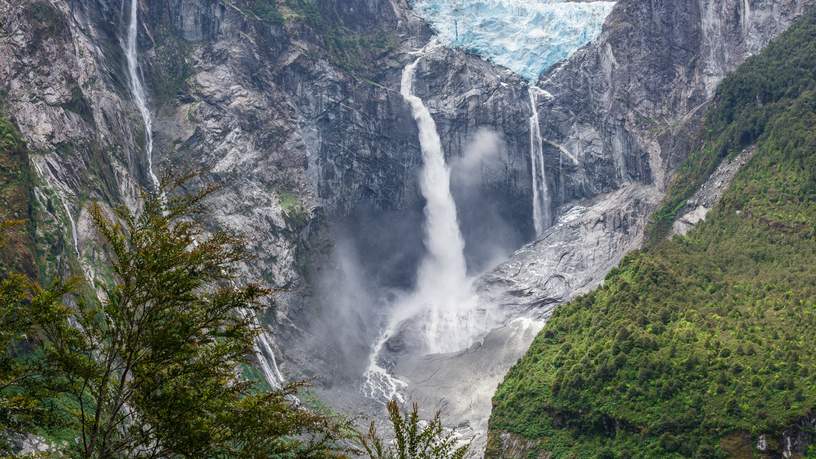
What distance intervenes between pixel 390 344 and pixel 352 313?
18.2 feet

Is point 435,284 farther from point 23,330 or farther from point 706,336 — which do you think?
point 23,330

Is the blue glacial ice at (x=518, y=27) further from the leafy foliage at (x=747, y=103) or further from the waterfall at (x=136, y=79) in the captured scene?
the waterfall at (x=136, y=79)

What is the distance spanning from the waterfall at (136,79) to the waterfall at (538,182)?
41490 mm

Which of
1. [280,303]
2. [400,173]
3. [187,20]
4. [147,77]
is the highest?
[187,20]

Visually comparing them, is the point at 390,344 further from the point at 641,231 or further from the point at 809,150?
the point at 809,150

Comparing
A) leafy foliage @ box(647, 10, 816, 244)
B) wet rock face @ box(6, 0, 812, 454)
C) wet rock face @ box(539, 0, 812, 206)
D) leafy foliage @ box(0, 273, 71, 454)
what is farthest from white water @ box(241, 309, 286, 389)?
leafy foliage @ box(0, 273, 71, 454)

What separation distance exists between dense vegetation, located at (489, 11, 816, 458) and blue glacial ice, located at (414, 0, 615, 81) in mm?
29689

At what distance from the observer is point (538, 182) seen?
88500 mm

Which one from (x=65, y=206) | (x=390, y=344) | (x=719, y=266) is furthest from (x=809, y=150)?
(x=65, y=206)

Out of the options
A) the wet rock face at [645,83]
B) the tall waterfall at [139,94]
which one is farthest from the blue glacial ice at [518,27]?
the tall waterfall at [139,94]

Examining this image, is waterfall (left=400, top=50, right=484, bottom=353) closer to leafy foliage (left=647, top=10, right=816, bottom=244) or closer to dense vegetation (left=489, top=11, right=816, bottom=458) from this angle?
dense vegetation (left=489, top=11, right=816, bottom=458)

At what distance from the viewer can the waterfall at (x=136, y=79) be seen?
72375 mm

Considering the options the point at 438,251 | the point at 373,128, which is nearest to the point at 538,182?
the point at 438,251

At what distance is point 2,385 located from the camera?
14961mm
